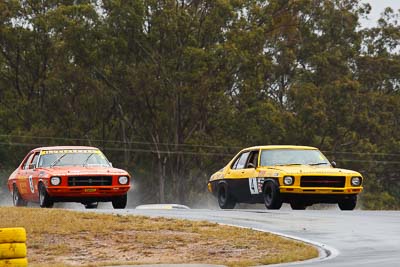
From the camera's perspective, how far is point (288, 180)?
21.5 m

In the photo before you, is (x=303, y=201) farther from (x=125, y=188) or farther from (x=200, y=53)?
(x=200, y=53)

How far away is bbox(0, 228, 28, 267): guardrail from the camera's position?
12.3m

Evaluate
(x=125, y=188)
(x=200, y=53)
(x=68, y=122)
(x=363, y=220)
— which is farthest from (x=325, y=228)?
(x=68, y=122)

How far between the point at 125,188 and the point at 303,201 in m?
3.67

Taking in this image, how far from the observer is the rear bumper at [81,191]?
22.2m

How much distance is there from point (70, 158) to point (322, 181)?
5.47 metres

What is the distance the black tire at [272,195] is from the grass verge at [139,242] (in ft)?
13.9

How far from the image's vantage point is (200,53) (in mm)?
55781

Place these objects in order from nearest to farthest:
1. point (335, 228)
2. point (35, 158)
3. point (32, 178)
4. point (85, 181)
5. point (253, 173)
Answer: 1. point (335, 228)
2. point (85, 181)
3. point (253, 173)
4. point (32, 178)
5. point (35, 158)

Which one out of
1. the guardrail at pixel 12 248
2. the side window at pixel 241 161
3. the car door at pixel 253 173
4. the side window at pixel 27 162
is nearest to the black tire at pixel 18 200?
the side window at pixel 27 162

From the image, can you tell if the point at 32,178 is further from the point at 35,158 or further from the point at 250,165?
the point at 250,165

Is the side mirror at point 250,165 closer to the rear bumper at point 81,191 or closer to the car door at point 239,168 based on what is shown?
the car door at point 239,168

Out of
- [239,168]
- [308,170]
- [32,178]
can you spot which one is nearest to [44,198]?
[32,178]

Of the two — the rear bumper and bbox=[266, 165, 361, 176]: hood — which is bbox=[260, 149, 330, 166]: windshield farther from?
the rear bumper
